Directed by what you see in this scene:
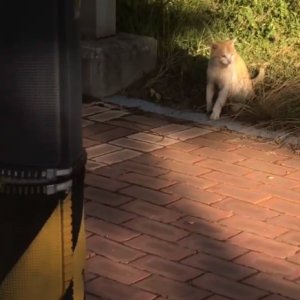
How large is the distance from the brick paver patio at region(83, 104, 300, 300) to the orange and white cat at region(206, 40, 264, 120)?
12.8 inches

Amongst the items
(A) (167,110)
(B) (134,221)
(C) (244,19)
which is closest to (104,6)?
(A) (167,110)

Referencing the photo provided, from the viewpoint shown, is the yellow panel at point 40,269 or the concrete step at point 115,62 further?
the concrete step at point 115,62

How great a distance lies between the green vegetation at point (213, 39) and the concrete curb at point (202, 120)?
0.44ft

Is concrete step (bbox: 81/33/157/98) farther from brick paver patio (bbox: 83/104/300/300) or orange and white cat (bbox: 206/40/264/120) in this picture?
orange and white cat (bbox: 206/40/264/120)

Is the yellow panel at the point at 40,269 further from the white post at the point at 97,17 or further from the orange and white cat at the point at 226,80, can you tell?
the white post at the point at 97,17

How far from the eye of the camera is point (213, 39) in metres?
8.12

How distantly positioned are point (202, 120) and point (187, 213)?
6.26 ft

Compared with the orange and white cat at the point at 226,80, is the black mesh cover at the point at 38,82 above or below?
above

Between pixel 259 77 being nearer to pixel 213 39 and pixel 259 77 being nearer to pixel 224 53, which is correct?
pixel 224 53

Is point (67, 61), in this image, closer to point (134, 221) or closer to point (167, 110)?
point (134, 221)

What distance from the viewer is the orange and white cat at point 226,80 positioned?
677 centimetres

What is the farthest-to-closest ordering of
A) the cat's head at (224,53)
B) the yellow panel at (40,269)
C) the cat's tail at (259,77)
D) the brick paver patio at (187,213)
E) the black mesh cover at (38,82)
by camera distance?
the cat's tail at (259,77)
the cat's head at (224,53)
the brick paver patio at (187,213)
the yellow panel at (40,269)
the black mesh cover at (38,82)

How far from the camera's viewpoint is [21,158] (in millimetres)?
1735

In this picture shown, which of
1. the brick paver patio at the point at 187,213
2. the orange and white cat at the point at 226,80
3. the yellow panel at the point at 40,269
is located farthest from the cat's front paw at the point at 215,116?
the yellow panel at the point at 40,269
